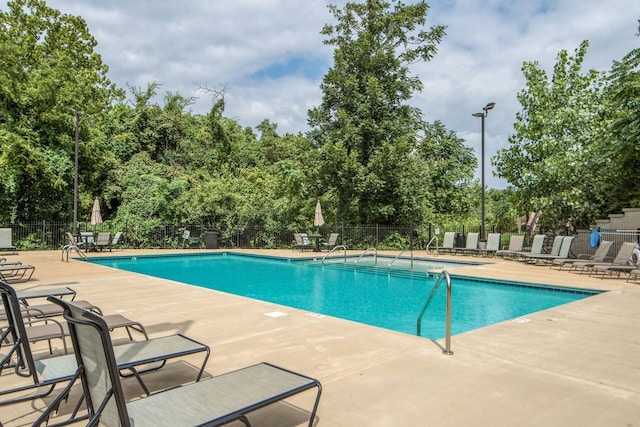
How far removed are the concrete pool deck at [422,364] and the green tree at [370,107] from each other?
46.2 feet

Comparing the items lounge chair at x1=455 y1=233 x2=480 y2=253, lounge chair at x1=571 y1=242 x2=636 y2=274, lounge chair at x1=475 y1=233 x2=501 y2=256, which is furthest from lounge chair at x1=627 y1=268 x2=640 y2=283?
lounge chair at x1=455 y1=233 x2=480 y2=253

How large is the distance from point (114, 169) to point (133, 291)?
17563 mm

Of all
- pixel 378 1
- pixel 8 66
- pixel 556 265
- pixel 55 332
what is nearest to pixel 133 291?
pixel 55 332

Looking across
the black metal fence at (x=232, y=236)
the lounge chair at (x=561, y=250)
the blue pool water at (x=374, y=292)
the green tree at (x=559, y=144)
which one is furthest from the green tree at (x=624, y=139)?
the blue pool water at (x=374, y=292)

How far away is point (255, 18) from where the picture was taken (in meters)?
14.5

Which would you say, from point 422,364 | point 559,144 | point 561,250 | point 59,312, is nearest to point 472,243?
point 561,250

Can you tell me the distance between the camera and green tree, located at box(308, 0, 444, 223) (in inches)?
806

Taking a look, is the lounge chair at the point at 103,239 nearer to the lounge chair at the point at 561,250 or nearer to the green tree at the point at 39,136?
the green tree at the point at 39,136

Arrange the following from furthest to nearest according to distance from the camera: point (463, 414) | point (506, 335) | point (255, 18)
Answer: point (255, 18)
point (506, 335)
point (463, 414)

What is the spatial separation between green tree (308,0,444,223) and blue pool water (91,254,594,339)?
6.78 metres

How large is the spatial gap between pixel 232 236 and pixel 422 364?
59.7 ft

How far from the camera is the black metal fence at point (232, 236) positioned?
64.2 ft

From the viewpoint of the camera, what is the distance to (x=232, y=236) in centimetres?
2133

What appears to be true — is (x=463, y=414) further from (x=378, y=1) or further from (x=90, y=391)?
(x=378, y=1)
